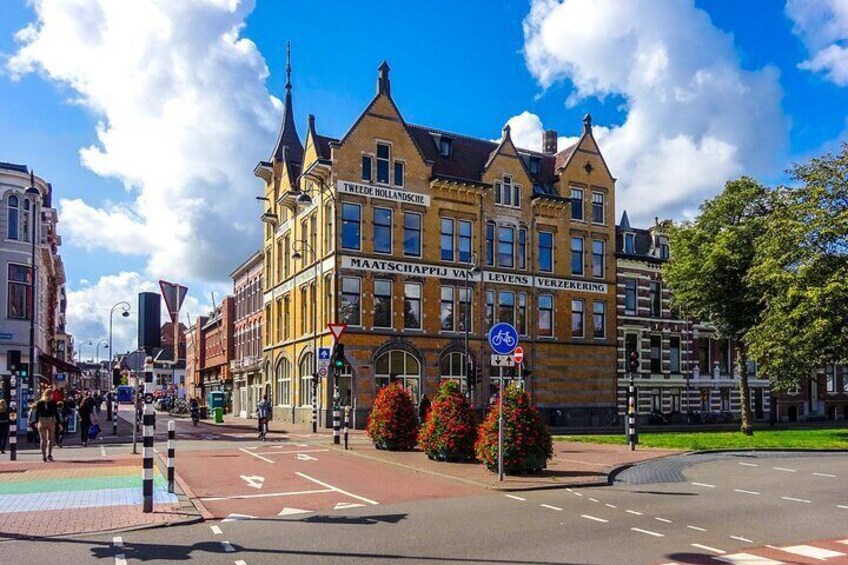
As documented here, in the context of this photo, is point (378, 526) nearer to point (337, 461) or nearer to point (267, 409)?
point (337, 461)

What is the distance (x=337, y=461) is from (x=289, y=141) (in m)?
33.6

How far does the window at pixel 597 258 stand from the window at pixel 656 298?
17.8 feet

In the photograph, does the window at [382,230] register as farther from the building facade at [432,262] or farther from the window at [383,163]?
the window at [383,163]

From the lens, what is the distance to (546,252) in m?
44.8

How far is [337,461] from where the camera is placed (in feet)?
63.7

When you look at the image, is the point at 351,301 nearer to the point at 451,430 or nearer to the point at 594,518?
the point at 451,430

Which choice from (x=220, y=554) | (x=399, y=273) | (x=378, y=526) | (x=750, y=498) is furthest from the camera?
(x=399, y=273)

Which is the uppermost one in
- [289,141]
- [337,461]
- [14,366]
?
[289,141]

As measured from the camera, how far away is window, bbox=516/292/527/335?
43156 mm

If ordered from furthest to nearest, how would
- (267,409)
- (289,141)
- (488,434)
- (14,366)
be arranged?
(289,141)
(267,409)
(14,366)
(488,434)

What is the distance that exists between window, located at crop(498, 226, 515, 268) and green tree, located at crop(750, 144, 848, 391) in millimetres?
15453

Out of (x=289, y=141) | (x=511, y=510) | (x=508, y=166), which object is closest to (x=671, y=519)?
(x=511, y=510)

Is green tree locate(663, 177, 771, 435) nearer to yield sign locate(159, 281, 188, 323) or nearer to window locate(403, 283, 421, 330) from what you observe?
window locate(403, 283, 421, 330)

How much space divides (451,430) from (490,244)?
24996mm
